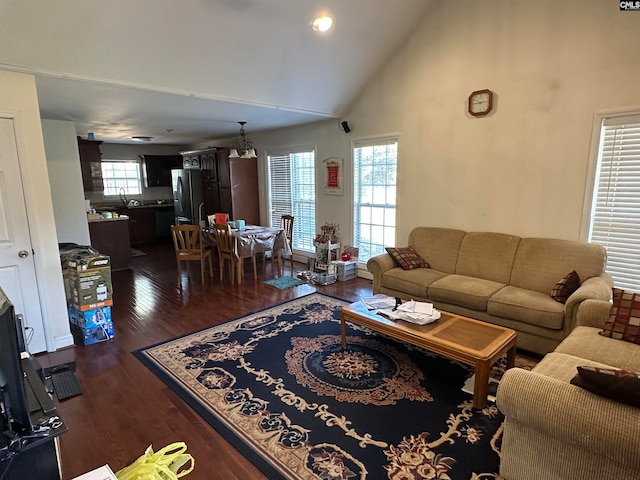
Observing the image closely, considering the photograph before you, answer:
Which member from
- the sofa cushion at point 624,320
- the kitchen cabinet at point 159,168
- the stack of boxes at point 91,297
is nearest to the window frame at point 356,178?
the sofa cushion at point 624,320

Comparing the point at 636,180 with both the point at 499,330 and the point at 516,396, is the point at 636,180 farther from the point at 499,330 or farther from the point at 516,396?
the point at 516,396

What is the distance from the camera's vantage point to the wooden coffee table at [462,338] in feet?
7.59

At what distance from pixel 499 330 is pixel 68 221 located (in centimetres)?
596

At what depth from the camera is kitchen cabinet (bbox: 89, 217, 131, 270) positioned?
19.7 ft

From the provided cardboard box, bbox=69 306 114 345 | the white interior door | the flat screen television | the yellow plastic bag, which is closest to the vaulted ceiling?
the white interior door

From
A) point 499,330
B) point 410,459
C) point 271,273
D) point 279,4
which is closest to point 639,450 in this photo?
point 410,459

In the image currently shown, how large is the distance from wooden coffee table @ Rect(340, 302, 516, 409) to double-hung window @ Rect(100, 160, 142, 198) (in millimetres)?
7841

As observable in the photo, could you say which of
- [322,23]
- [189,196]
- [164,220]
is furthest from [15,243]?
[164,220]

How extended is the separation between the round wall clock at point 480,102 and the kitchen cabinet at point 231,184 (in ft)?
14.5

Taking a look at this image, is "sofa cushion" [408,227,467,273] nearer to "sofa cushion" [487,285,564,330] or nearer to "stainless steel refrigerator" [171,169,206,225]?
"sofa cushion" [487,285,564,330]

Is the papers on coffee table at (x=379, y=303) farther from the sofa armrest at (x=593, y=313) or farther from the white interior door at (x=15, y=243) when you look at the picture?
the white interior door at (x=15, y=243)

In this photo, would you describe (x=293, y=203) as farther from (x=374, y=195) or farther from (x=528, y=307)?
(x=528, y=307)

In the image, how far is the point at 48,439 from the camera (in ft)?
3.67

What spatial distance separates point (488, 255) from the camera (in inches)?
149
